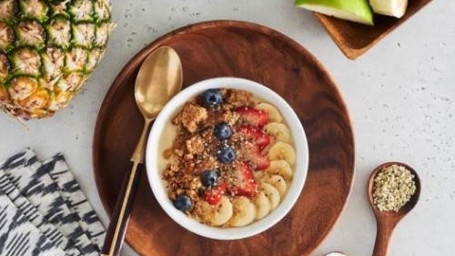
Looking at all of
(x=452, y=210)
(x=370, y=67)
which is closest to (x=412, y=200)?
(x=452, y=210)

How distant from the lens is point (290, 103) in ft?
5.28

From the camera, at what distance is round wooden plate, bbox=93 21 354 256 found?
1589 mm

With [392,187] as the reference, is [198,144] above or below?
above

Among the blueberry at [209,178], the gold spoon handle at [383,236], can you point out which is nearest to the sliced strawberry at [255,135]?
the blueberry at [209,178]

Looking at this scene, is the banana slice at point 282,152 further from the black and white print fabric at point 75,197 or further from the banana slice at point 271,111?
the black and white print fabric at point 75,197

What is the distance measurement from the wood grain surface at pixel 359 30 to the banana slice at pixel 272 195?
310mm

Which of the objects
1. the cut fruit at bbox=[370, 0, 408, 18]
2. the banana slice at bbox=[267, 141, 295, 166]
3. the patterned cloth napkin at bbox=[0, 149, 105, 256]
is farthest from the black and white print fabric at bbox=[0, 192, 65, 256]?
the cut fruit at bbox=[370, 0, 408, 18]

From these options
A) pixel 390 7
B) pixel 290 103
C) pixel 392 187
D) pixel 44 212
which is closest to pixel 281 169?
pixel 290 103

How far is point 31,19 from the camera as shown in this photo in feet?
4.49

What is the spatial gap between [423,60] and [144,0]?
618 mm

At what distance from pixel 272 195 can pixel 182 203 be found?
18 centimetres

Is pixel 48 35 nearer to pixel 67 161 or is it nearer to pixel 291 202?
pixel 67 161

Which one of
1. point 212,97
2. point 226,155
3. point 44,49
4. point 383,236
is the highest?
point 44,49

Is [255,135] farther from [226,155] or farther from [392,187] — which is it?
[392,187]
